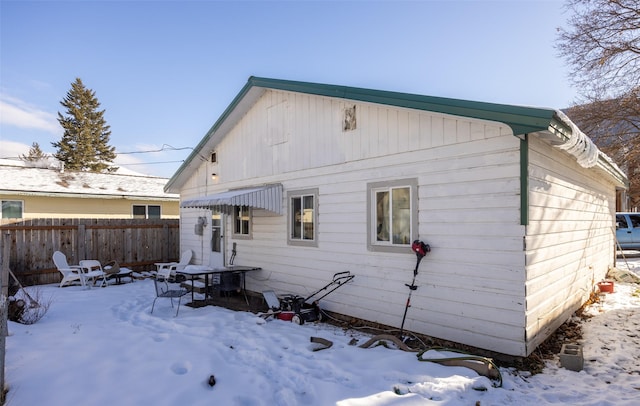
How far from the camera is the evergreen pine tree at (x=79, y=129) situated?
1416 inches

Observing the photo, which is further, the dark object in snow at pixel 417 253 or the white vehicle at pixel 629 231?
the white vehicle at pixel 629 231

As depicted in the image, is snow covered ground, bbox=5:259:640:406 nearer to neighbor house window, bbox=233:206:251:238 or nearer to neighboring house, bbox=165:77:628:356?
neighboring house, bbox=165:77:628:356

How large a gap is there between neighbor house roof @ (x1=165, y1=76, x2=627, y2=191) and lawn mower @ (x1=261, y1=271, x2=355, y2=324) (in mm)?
3108

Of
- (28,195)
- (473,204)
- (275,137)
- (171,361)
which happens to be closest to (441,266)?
(473,204)

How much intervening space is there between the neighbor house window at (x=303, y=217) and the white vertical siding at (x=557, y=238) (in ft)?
12.6

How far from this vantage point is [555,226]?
18.3 feet

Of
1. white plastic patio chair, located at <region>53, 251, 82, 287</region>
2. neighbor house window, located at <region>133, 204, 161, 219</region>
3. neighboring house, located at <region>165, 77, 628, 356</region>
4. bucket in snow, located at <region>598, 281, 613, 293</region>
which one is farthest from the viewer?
neighbor house window, located at <region>133, 204, 161, 219</region>

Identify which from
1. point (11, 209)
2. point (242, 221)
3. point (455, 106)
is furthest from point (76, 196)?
point (455, 106)

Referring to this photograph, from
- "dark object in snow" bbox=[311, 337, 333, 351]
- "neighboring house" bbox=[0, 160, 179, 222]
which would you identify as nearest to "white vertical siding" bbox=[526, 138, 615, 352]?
"dark object in snow" bbox=[311, 337, 333, 351]

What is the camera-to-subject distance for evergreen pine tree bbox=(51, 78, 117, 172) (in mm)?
35969

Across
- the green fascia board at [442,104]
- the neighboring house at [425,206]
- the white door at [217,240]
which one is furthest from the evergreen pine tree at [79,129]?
the green fascia board at [442,104]

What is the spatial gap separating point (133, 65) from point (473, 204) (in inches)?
575

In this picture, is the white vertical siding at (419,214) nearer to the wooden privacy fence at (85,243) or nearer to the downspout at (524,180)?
the downspout at (524,180)

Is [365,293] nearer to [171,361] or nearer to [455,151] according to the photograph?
[455,151]
